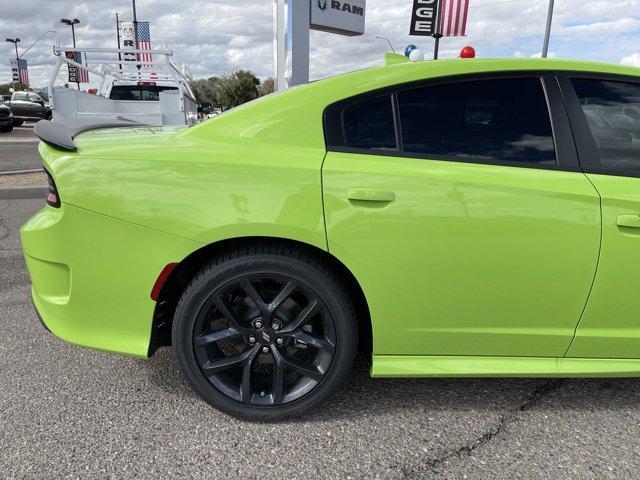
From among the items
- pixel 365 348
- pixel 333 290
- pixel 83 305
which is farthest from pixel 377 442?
pixel 83 305

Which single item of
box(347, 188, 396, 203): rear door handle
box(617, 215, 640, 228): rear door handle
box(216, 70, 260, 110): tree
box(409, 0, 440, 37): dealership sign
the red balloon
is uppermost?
box(409, 0, 440, 37): dealership sign

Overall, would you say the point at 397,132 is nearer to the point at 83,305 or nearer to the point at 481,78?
the point at 481,78

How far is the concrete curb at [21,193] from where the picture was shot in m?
6.81

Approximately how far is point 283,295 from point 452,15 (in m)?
6.87

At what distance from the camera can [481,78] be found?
2.17 metres

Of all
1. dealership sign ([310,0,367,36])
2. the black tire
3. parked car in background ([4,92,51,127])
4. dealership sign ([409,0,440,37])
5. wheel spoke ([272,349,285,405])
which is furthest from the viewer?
parked car in background ([4,92,51,127])

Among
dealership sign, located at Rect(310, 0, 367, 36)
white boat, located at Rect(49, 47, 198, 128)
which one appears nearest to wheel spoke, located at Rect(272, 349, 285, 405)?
white boat, located at Rect(49, 47, 198, 128)

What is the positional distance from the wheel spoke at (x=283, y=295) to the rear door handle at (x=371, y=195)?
45 cm

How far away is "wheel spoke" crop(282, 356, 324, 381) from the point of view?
2.23 meters

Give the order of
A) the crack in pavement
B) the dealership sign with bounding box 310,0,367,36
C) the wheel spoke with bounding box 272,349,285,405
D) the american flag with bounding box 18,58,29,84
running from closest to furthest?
1. the crack in pavement
2. the wheel spoke with bounding box 272,349,285,405
3. the dealership sign with bounding box 310,0,367,36
4. the american flag with bounding box 18,58,29,84

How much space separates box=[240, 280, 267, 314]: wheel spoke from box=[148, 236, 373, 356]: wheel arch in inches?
6.3

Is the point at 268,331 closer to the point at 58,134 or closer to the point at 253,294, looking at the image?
the point at 253,294

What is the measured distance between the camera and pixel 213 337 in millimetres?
2211

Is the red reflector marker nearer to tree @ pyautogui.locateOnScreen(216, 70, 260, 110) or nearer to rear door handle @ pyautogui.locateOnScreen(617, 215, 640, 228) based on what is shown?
rear door handle @ pyautogui.locateOnScreen(617, 215, 640, 228)
